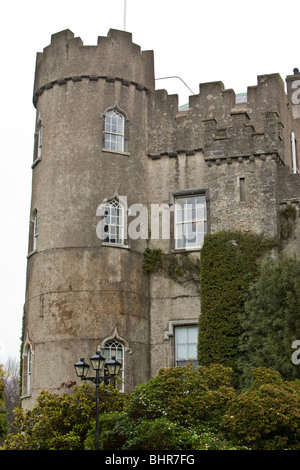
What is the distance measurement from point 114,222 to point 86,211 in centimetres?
101

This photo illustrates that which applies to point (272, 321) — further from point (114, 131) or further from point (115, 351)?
point (114, 131)

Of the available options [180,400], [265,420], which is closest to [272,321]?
[180,400]

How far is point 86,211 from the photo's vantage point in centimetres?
2328

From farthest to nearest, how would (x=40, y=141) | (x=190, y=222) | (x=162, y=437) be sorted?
(x=40, y=141) < (x=190, y=222) < (x=162, y=437)

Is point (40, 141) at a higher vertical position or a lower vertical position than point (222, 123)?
lower

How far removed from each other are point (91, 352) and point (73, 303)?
1.62 meters

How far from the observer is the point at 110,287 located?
22688 mm

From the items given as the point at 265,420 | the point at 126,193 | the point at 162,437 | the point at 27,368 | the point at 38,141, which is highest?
the point at 38,141

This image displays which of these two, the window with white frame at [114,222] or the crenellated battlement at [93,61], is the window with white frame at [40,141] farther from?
the window with white frame at [114,222]

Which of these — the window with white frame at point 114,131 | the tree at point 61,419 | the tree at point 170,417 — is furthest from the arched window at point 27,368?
the window with white frame at point 114,131

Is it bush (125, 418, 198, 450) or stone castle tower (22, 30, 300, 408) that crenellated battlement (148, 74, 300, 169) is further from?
bush (125, 418, 198, 450)

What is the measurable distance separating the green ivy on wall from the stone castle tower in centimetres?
65

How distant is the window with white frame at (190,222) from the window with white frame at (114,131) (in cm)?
285
